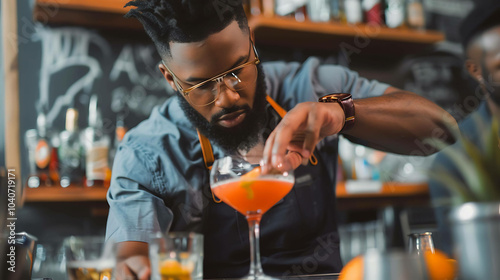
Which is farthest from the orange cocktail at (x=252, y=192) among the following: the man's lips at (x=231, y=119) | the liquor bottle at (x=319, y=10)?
the liquor bottle at (x=319, y=10)

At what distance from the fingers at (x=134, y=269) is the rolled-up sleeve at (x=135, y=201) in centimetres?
33

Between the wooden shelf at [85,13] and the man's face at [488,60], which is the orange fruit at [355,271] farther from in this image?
the man's face at [488,60]

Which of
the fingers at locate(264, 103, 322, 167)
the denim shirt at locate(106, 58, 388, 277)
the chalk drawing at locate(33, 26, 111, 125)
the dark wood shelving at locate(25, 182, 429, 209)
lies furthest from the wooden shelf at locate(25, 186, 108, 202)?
the fingers at locate(264, 103, 322, 167)

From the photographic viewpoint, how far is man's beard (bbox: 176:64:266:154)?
4.83 feet

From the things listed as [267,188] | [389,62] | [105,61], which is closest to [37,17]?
[105,61]

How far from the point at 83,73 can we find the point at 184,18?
1.19 metres

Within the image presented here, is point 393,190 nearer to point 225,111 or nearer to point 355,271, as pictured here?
point 225,111

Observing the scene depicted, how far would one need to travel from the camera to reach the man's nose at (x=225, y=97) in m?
1.33

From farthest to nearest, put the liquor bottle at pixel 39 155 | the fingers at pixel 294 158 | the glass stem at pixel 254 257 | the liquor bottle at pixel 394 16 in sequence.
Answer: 1. the liquor bottle at pixel 394 16
2. the liquor bottle at pixel 39 155
3. the fingers at pixel 294 158
4. the glass stem at pixel 254 257

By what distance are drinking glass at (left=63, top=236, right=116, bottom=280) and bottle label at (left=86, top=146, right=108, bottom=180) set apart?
1346 millimetres

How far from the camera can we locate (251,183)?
0.97 meters

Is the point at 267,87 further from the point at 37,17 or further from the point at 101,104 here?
the point at 37,17

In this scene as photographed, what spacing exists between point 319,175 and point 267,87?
354 mm

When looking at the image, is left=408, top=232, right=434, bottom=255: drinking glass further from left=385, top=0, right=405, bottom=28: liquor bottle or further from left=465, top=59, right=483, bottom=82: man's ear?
left=385, top=0, right=405, bottom=28: liquor bottle
